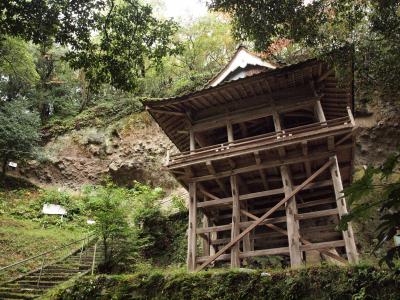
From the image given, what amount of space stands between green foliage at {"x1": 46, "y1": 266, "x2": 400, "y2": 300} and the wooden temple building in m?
2.70

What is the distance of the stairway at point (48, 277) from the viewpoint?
11.3 metres

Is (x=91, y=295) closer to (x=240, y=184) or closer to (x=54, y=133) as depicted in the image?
(x=240, y=184)

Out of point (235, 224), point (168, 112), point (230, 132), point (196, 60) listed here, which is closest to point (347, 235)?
point (235, 224)

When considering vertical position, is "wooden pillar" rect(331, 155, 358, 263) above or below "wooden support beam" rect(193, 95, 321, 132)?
below

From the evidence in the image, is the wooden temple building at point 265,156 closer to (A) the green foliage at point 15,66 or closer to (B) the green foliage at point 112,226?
(B) the green foliage at point 112,226

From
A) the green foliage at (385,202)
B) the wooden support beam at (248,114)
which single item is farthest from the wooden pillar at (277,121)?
the green foliage at (385,202)

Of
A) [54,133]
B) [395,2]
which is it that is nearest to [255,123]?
[395,2]

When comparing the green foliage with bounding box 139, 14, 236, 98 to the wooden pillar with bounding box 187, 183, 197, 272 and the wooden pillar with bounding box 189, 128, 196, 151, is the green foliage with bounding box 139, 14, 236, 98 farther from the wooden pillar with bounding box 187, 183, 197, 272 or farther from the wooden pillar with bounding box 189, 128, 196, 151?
the wooden pillar with bounding box 187, 183, 197, 272

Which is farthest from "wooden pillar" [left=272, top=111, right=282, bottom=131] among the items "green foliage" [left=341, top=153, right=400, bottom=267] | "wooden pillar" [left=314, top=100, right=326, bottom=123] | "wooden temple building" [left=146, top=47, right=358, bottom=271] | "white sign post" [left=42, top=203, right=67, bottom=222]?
"white sign post" [left=42, top=203, right=67, bottom=222]

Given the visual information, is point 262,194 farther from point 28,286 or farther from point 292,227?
point 28,286

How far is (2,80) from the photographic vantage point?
30125 mm

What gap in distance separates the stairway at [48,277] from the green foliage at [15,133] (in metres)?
12.2

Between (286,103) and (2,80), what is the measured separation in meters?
27.1

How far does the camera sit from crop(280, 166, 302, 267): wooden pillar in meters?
9.98
